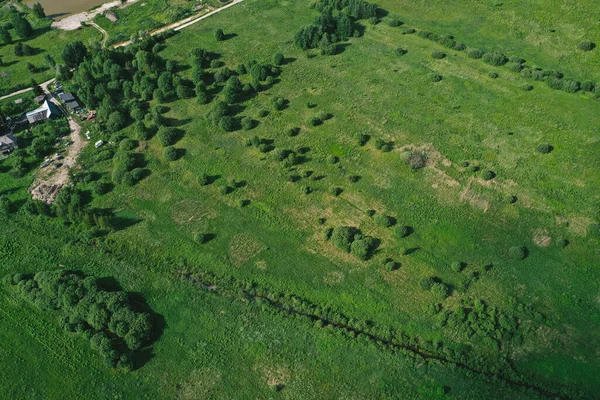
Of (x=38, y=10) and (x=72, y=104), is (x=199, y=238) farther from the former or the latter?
(x=38, y=10)

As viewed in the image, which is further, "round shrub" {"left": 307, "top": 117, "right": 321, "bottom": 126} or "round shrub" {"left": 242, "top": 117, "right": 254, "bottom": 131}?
"round shrub" {"left": 242, "top": 117, "right": 254, "bottom": 131}

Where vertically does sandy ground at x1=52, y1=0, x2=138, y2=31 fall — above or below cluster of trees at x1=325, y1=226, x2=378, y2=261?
above

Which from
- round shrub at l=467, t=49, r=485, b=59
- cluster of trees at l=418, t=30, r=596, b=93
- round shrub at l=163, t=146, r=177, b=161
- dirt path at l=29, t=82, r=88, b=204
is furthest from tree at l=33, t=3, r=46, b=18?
round shrub at l=467, t=49, r=485, b=59

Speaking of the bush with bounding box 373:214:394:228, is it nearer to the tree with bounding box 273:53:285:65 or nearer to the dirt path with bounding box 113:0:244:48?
the tree with bounding box 273:53:285:65

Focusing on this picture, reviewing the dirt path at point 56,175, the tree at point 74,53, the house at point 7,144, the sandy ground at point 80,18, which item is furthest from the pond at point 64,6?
the house at point 7,144

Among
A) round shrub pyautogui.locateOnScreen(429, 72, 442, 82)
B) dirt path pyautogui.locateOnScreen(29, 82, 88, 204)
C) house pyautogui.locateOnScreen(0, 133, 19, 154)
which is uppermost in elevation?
house pyautogui.locateOnScreen(0, 133, 19, 154)

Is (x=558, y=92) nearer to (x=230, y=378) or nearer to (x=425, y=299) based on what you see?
(x=425, y=299)

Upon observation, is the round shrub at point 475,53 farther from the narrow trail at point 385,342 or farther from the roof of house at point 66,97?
the roof of house at point 66,97

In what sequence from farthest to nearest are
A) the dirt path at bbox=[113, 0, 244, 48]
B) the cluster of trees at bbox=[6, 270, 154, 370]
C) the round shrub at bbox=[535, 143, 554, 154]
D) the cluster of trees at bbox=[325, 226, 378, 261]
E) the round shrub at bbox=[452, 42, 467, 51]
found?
the dirt path at bbox=[113, 0, 244, 48], the round shrub at bbox=[452, 42, 467, 51], the round shrub at bbox=[535, 143, 554, 154], the cluster of trees at bbox=[325, 226, 378, 261], the cluster of trees at bbox=[6, 270, 154, 370]
